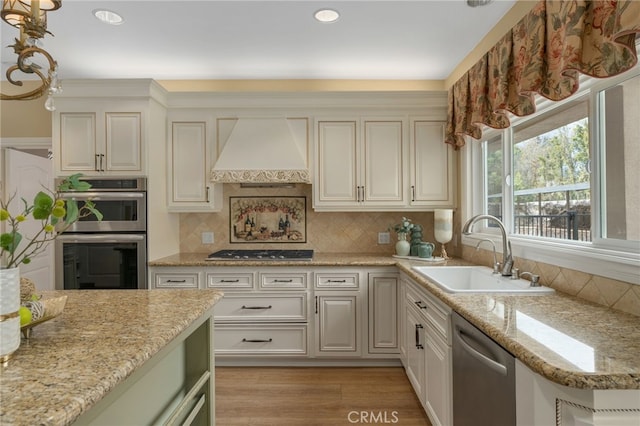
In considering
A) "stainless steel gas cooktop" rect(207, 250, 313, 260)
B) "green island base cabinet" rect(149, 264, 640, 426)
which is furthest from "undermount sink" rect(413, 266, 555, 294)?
"stainless steel gas cooktop" rect(207, 250, 313, 260)

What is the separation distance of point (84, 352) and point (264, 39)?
2.49 metres

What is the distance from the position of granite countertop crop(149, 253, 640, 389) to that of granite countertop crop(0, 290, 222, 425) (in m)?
1.12

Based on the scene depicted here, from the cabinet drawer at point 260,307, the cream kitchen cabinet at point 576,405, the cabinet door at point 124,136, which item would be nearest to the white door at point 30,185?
the cabinet door at point 124,136

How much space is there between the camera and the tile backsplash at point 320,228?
3598 millimetres

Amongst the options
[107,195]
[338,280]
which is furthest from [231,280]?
[107,195]

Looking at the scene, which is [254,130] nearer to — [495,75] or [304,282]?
[304,282]

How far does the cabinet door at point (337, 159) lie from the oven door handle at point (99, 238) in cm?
163

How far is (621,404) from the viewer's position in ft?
3.06

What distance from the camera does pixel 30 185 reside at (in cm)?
385

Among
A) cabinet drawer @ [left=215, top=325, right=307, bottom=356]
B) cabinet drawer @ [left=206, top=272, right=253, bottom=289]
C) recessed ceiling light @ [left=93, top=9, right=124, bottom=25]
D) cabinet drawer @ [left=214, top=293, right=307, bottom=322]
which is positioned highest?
recessed ceiling light @ [left=93, top=9, right=124, bottom=25]

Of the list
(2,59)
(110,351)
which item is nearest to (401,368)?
(110,351)

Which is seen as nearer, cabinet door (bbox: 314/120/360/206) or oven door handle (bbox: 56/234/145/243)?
oven door handle (bbox: 56/234/145/243)

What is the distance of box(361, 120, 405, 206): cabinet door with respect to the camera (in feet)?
10.9

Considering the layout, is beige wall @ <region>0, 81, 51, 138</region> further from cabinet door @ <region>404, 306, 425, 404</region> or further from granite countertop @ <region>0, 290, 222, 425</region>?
cabinet door @ <region>404, 306, 425, 404</region>
